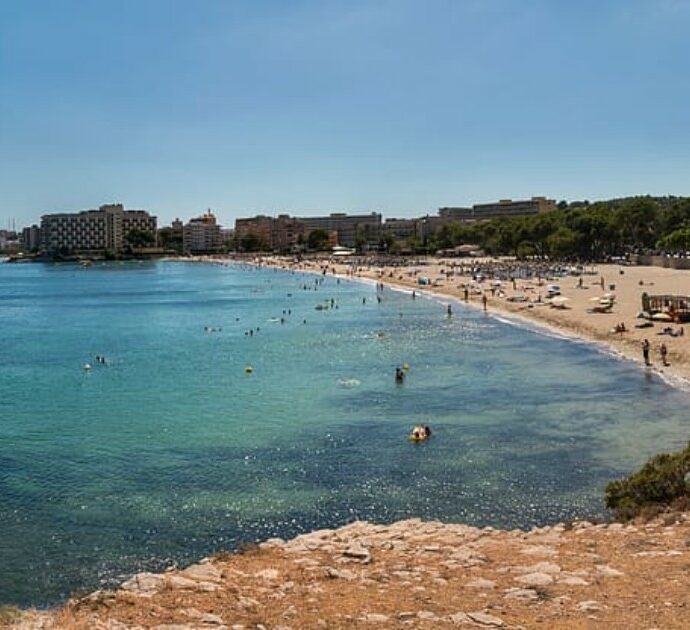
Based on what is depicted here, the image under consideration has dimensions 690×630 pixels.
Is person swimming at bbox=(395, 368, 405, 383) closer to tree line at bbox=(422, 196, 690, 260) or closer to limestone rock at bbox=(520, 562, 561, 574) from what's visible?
limestone rock at bbox=(520, 562, 561, 574)

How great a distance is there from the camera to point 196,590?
1255 centimetres

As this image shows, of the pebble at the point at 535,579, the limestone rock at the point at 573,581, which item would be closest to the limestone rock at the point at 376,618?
the pebble at the point at 535,579

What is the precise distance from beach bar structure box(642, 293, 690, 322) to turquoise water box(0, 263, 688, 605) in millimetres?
7371

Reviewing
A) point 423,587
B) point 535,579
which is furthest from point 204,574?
point 535,579

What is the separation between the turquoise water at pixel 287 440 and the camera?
1961cm

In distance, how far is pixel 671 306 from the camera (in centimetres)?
5319

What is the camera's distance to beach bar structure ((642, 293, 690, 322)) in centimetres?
5112

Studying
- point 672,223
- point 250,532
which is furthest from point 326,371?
point 672,223

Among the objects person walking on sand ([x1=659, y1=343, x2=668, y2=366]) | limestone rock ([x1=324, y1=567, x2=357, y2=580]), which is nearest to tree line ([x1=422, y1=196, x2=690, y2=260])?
person walking on sand ([x1=659, y1=343, x2=668, y2=366])

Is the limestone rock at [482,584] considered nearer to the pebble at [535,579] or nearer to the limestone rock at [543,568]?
the pebble at [535,579]

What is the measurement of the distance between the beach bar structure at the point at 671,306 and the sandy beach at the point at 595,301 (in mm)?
923

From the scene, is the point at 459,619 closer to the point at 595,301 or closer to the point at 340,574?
the point at 340,574

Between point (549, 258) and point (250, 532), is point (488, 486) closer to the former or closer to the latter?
point (250, 532)

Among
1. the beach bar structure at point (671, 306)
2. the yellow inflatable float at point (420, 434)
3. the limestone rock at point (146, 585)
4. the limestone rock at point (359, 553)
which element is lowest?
the yellow inflatable float at point (420, 434)
